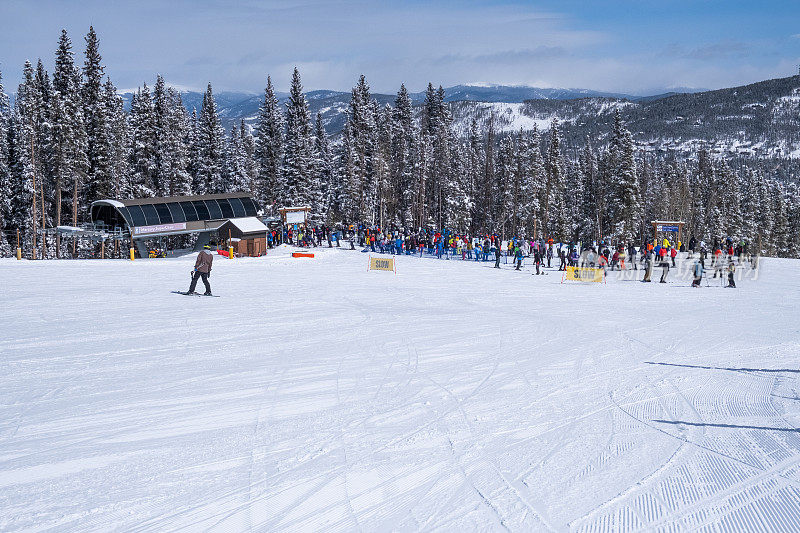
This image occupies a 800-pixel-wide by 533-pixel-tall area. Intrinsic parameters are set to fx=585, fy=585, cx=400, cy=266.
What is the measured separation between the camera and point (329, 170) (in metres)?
65.2

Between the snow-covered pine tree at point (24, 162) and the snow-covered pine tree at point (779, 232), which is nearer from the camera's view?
the snow-covered pine tree at point (24, 162)

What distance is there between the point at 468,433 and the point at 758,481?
2.92 m

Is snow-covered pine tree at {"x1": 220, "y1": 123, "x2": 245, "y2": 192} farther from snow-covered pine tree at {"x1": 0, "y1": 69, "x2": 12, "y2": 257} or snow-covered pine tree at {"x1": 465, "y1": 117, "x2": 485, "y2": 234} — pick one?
snow-covered pine tree at {"x1": 465, "y1": 117, "x2": 485, "y2": 234}

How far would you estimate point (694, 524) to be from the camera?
4.85m

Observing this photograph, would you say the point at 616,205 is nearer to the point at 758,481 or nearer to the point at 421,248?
the point at 421,248

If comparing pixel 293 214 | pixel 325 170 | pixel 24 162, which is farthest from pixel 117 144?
pixel 325 170

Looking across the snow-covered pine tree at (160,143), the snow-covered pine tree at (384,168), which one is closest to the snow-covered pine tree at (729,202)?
the snow-covered pine tree at (384,168)

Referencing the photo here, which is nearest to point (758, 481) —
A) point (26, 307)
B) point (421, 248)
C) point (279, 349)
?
point (279, 349)

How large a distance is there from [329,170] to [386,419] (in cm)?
5975

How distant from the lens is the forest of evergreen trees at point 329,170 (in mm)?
40156

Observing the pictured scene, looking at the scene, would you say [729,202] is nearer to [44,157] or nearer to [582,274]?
[582,274]

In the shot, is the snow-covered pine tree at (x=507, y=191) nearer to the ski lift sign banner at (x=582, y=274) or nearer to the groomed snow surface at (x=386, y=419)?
the ski lift sign banner at (x=582, y=274)

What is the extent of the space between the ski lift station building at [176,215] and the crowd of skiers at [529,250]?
11.0 feet

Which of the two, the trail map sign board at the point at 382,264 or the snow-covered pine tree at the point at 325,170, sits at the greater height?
the snow-covered pine tree at the point at 325,170
